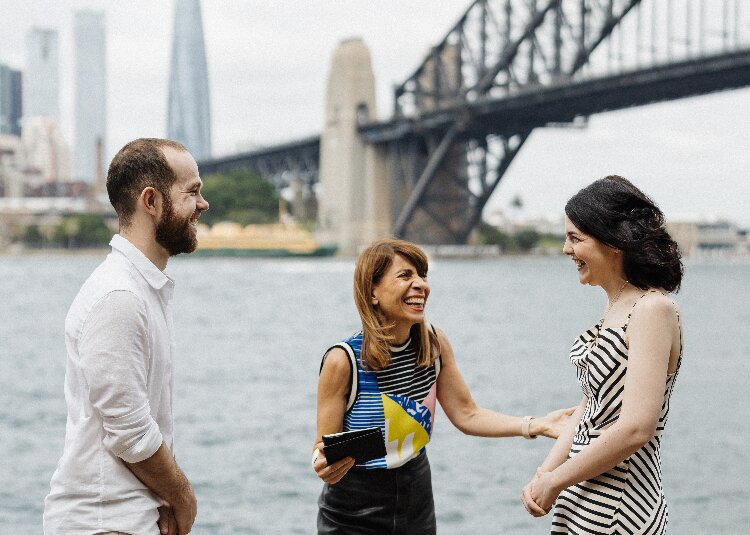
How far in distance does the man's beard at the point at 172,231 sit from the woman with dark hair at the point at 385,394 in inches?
16.8

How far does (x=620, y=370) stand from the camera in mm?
2180

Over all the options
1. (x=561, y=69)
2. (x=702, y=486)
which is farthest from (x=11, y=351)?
(x=561, y=69)

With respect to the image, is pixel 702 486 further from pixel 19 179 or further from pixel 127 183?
pixel 19 179

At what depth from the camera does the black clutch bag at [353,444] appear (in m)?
2.43

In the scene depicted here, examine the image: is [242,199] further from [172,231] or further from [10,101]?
[10,101]

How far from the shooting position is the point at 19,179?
134m

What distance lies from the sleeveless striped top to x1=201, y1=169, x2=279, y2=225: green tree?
7052 centimetres

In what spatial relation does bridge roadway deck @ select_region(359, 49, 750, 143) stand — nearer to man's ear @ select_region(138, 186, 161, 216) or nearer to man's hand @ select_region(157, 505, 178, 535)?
man's ear @ select_region(138, 186, 161, 216)

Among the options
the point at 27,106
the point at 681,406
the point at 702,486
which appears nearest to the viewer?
the point at 702,486

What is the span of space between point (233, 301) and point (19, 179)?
366 ft

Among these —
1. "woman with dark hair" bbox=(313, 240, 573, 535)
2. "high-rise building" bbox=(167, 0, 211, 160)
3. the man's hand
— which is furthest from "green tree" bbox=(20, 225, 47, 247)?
the man's hand

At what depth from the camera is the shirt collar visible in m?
2.21

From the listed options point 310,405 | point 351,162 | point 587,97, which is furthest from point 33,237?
point 310,405

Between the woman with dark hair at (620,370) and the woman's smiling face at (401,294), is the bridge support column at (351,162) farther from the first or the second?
the woman with dark hair at (620,370)
